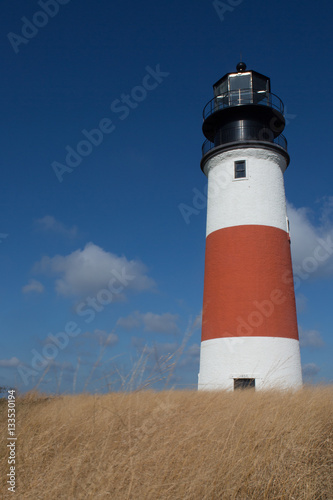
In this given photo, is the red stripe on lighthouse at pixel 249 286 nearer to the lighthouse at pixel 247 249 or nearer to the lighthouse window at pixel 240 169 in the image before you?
the lighthouse at pixel 247 249

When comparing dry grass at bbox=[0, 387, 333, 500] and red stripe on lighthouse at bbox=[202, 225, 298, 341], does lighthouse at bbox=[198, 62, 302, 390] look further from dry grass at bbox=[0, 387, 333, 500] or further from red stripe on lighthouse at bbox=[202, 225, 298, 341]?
dry grass at bbox=[0, 387, 333, 500]

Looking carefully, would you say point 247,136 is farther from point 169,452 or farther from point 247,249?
point 169,452

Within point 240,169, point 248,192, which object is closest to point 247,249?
point 248,192

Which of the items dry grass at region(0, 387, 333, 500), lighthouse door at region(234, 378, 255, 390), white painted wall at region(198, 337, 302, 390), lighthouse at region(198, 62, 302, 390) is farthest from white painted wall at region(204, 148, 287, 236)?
dry grass at region(0, 387, 333, 500)

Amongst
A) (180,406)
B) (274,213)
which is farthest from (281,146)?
(180,406)

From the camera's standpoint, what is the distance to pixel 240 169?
44.3ft

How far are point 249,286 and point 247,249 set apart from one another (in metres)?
1.19

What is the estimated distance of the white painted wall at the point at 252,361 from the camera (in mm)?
11352

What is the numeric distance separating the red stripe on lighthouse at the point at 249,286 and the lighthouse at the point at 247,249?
3 centimetres

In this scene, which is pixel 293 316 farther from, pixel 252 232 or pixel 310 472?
pixel 310 472

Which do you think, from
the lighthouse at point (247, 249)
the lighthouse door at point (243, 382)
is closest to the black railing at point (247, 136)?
the lighthouse at point (247, 249)

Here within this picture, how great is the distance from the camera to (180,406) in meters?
5.18

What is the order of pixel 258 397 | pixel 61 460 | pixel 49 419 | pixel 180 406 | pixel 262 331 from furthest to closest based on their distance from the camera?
1. pixel 262 331
2. pixel 258 397
3. pixel 180 406
4. pixel 49 419
5. pixel 61 460

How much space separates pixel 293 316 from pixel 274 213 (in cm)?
340
